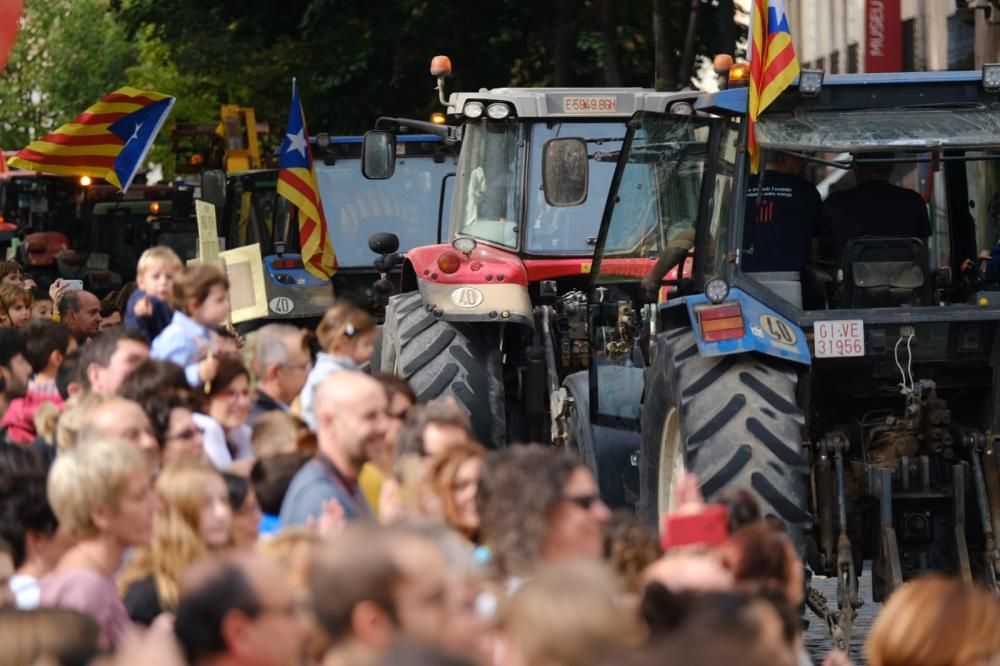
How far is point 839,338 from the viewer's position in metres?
9.66

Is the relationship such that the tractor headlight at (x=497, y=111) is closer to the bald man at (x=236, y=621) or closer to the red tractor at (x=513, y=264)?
the red tractor at (x=513, y=264)

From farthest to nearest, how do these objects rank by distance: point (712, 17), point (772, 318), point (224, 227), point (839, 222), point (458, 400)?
point (712, 17), point (224, 227), point (458, 400), point (839, 222), point (772, 318)

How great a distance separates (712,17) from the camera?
88.8 ft

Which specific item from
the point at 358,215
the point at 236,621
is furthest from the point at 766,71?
the point at 358,215

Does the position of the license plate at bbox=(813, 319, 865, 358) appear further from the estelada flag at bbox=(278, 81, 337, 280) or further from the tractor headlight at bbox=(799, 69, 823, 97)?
the estelada flag at bbox=(278, 81, 337, 280)

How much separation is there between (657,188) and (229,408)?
11.9ft

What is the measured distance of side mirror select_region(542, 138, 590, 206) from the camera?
1409 centimetres

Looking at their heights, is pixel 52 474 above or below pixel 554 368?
above

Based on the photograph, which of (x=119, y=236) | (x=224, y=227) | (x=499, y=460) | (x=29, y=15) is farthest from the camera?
(x=29, y=15)

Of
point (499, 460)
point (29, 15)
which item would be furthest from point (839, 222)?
point (29, 15)

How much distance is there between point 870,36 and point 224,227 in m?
14.1

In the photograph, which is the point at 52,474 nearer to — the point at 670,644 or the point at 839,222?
the point at 670,644

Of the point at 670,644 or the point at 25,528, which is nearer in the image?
the point at 670,644

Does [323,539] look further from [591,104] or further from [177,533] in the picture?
[591,104]
